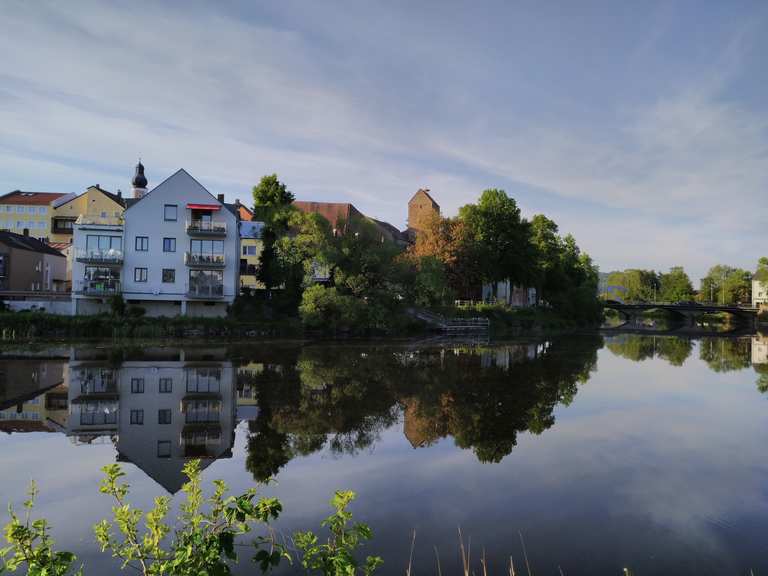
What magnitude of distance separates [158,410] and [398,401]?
6933 mm

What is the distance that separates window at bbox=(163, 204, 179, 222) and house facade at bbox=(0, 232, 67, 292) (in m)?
14.5

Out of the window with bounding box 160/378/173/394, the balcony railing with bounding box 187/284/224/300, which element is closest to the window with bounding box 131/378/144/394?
the window with bounding box 160/378/173/394

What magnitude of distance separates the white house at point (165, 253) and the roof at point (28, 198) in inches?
1949

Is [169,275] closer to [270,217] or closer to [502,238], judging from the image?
[270,217]

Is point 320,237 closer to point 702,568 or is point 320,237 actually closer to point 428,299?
point 428,299

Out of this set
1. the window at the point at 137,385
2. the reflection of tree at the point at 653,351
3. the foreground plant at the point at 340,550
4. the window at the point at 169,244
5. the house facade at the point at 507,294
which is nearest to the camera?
the foreground plant at the point at 340,550

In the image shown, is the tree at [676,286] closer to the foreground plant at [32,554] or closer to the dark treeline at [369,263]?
the dark treeline at [369,263]

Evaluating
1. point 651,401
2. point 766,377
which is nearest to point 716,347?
point 766,377

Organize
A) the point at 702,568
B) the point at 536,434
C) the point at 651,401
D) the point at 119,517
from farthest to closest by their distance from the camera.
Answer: the point at 651,401 → the point at 536,434 → the point at 702,568 → the point at 119,517

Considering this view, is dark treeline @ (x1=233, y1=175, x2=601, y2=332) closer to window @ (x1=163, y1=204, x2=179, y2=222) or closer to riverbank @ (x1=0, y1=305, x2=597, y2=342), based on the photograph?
riverbank @ (x1=0, y1=305, x2=597, y2=342)

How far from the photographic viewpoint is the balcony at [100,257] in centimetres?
4353

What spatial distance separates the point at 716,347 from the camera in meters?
47.4

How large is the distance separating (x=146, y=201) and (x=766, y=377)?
4339cm

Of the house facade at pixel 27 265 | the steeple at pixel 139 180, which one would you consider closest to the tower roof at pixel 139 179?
the steeple at pixel 139 180
